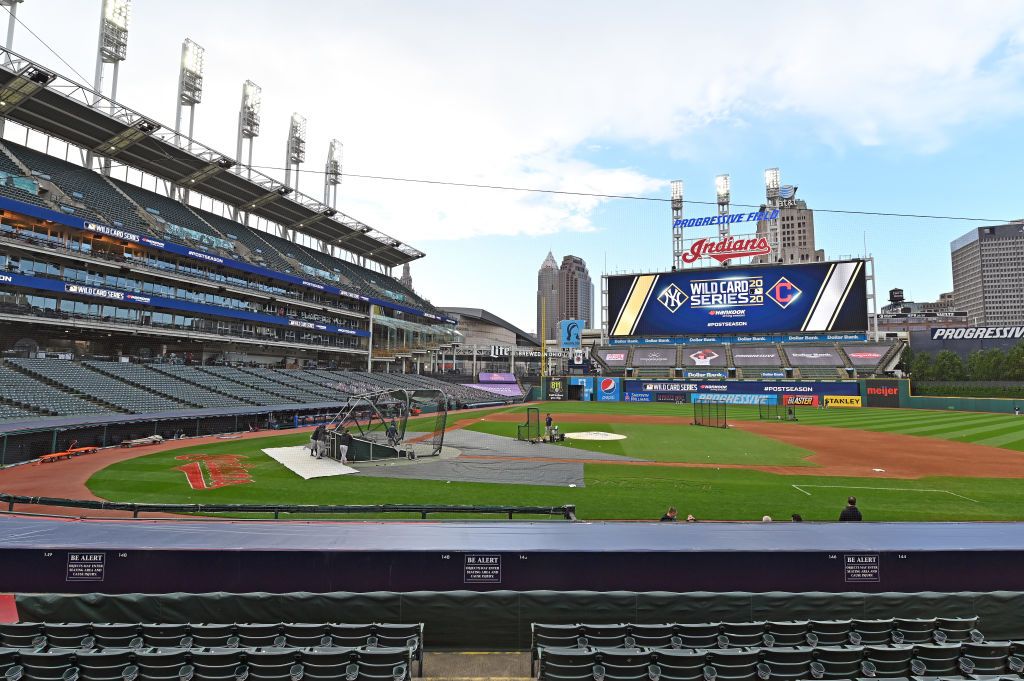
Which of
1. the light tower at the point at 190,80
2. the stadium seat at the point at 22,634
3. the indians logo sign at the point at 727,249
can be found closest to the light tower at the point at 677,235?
the indians logo sign at the point at 727,249

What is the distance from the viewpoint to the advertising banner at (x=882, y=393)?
60.4m

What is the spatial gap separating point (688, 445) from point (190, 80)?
211 feet

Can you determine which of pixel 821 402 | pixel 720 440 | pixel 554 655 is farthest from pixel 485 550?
pixel 821 402

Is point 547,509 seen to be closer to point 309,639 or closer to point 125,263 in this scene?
point 309,639

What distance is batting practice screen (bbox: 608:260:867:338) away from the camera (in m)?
69.3

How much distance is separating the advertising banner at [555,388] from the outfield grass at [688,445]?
3763 cm

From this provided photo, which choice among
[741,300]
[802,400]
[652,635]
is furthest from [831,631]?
[741,300]

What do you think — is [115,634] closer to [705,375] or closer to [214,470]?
[214,470]

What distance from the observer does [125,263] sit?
43719 mm

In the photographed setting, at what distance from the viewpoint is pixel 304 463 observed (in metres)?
22.8

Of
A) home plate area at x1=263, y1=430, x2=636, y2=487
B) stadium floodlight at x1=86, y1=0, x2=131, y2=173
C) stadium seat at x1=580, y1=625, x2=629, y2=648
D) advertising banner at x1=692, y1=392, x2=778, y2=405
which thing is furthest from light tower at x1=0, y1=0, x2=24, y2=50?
advertising banner at x1=692, y1=392, x2=778, y2=405

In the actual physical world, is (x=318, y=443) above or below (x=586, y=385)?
below

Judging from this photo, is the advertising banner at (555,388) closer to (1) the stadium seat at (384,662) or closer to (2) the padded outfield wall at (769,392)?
(2) the padded outfield wall at (769,392)

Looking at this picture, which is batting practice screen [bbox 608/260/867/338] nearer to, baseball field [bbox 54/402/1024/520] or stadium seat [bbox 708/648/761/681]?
baseball field [bbox 54/402/1024/520]
